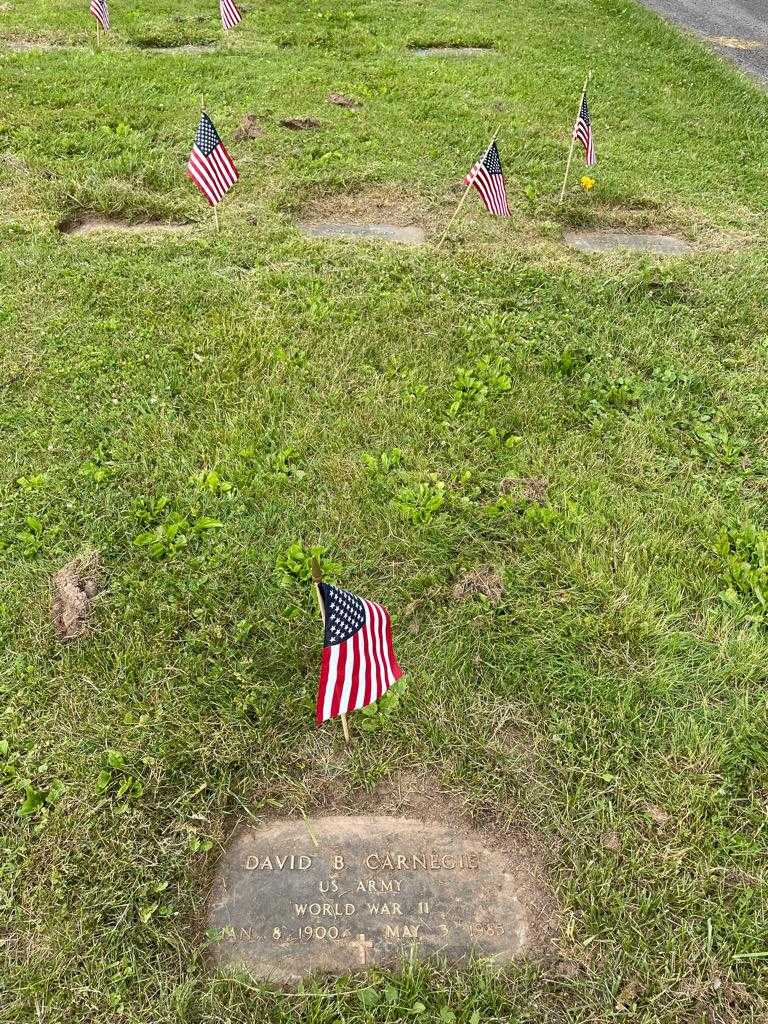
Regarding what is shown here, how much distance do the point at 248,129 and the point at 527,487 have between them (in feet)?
18.6

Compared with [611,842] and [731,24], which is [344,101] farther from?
[611,842]

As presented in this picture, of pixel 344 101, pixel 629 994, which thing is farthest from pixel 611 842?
pixel 344 101

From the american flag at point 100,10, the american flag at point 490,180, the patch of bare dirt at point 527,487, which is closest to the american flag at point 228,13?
the american flag at point 100,10

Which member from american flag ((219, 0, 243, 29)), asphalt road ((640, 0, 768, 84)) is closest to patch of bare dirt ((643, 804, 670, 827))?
american flag ((219, 0, 243, 29))

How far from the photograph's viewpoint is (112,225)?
6.16 meters

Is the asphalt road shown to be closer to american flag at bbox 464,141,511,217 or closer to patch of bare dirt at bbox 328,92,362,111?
patch of bare dirt at bbox 328,92,362,111

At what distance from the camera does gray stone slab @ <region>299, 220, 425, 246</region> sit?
239 inches

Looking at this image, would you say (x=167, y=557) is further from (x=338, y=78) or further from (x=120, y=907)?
(x=338, y=78)

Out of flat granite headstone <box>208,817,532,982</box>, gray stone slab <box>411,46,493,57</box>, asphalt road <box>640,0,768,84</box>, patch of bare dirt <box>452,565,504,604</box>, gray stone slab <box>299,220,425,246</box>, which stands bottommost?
flat granite headstone <box>208,817,532,982</box>

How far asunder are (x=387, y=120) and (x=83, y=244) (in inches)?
156

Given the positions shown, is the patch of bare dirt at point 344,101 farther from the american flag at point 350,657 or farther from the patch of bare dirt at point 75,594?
the american flag at point 350,657

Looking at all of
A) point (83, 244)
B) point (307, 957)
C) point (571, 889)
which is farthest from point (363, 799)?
point (83, 244)

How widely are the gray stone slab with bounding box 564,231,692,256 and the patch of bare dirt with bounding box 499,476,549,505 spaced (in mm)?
3091

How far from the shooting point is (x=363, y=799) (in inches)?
109
